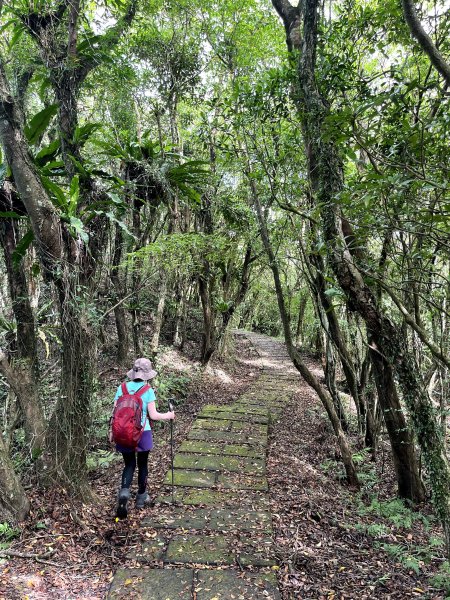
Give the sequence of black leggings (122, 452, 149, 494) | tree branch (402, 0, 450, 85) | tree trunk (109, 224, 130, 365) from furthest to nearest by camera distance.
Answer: tree trunk (109, 224, 130, 365) < black leggings (122, 452, 149, 494) < tree branch (402, 0, 450, 85)

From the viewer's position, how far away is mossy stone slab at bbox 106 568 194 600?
2586 mm

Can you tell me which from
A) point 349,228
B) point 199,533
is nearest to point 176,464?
point 199,533

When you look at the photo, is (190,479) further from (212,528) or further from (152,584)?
(152,584)

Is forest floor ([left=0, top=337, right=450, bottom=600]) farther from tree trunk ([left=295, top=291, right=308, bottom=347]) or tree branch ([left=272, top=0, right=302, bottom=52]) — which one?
tree trunk ([left=295, top=291, right=308, bottom=347])

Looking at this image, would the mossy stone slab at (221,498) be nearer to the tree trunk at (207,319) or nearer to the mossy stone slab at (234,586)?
the mossy stone slab at (234,586)

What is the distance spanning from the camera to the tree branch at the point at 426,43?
1996mm

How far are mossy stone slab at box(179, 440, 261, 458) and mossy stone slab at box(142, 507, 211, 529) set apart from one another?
1.30 meters

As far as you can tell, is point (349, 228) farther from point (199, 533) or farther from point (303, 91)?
point (199, 533)

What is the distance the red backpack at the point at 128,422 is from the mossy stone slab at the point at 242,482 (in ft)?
4.15

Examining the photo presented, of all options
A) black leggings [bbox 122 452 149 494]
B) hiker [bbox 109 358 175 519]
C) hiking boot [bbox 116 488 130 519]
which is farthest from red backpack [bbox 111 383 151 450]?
hiking boot [bbox 116 488 130 519]

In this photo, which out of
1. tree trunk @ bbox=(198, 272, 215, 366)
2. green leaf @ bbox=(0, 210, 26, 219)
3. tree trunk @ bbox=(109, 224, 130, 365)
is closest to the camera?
green leaf @ bbox=(0, 210, 26, 219)

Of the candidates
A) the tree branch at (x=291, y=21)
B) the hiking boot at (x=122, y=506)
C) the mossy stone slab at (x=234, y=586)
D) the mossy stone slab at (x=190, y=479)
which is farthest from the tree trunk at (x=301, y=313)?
the mossy stone slab at (x=234, y=586)

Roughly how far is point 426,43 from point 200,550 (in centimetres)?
375

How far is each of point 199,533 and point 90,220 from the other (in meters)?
2.96
